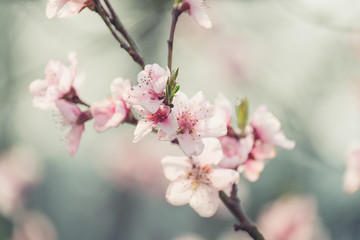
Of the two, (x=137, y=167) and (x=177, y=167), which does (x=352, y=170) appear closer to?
(x=177, y=167)

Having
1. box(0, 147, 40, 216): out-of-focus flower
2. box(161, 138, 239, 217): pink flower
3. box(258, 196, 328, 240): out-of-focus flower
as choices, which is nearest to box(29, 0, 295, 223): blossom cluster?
box(161, 138, 239, 217): pink flower

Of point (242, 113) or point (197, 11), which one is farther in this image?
point (242, 113)

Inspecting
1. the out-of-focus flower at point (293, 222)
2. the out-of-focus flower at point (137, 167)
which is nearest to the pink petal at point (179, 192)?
the out-of-focus flower at point (293, 222)

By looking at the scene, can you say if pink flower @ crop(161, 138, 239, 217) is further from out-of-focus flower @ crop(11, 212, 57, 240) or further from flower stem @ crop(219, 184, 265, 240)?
out-of-focus flower @ crop(11, 212, 57, 240)

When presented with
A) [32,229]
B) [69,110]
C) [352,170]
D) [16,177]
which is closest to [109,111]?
[69,110]

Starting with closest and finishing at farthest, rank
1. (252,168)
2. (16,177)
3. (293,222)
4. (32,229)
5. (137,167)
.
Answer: (252,168), (293,222), (32,229), (16,177), (137,167)

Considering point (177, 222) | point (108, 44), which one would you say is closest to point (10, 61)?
point (108, 44)

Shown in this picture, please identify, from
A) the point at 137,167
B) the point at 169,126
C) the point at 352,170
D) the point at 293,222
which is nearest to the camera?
the point at 169,126
